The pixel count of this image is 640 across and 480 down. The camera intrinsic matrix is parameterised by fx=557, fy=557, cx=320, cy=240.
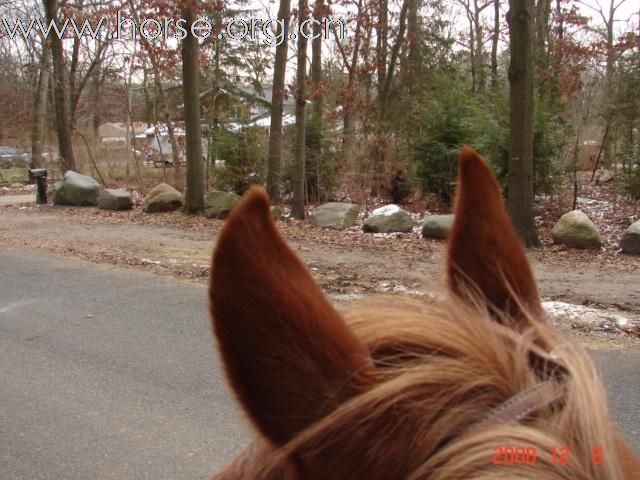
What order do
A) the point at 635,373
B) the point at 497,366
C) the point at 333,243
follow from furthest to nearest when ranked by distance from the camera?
the point at 333,243 → the point at 635,373 → the point at 497,366

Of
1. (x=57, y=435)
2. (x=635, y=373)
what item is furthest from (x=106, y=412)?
(x=635, y=373)

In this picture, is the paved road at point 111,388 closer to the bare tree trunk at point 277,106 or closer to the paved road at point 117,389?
the paved road at point 117,389

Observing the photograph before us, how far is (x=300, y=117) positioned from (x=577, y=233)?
22.6 feet

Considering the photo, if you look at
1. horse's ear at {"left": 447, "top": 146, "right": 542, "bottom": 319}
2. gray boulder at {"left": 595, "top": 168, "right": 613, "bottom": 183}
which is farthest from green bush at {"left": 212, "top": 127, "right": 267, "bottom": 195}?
horse's ear at {"left": 447, "top": 146, "right": 542, "bottom": 319}

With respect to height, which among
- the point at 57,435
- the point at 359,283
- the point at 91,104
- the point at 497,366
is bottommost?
the point at 57,435

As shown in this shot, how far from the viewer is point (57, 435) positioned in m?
3.59

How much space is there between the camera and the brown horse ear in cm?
69

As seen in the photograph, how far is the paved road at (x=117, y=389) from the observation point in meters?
3.36

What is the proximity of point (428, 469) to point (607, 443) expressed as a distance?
25 centimetres

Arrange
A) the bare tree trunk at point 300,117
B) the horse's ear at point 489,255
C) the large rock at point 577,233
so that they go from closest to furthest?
the horse's ear at point 489,255 → the large rock at point 577,233 → the bare tree trunk at point 300,117

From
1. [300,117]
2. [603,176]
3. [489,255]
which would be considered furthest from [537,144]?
[489,255]

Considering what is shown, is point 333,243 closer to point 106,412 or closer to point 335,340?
point 106,412

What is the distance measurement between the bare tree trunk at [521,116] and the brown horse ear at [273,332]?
986 centimetres

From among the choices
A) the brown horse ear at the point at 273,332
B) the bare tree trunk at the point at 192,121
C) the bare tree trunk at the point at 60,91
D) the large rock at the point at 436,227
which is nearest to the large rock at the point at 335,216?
the large rock at the point at 436,227
